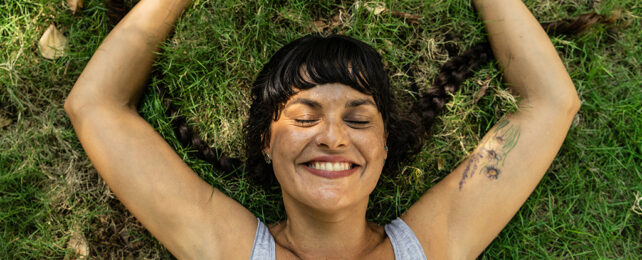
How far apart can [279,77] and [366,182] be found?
2.69ft

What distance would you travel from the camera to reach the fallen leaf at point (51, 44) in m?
3.69

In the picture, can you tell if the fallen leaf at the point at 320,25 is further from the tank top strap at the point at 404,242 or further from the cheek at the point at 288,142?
the tank top strap at the point at 404,242

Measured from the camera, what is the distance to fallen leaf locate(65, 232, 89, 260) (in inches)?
144

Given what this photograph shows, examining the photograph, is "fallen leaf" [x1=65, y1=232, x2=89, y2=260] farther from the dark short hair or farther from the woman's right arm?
the dark short hair

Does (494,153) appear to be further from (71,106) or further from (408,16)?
(71,106)

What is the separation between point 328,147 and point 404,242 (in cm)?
93

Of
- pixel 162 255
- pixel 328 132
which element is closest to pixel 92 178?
pixel 162 255

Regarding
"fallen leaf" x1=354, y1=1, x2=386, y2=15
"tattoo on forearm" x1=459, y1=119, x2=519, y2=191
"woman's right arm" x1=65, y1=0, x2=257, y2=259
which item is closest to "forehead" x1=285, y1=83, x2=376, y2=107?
"woman's right arm" x1=65, y1=0, x2=257, y2=259

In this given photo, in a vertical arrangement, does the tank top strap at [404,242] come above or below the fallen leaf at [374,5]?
below

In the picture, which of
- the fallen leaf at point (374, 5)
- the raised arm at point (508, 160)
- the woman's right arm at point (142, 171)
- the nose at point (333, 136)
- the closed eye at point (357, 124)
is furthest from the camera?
the fallen leaf at point (374, 5)

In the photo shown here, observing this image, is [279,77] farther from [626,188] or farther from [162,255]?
[626,188]

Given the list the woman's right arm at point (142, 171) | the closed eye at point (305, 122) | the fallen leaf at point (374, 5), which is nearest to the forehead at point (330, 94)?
the closed eye at point (305, 122)

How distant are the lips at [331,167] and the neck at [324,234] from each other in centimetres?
32

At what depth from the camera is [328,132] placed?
2.73 metres
